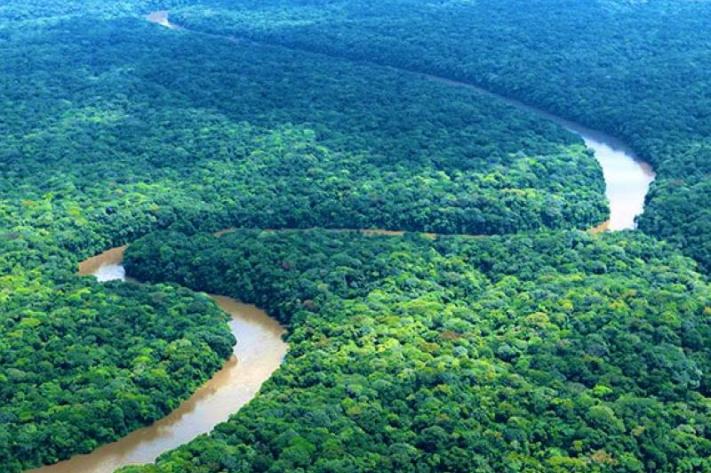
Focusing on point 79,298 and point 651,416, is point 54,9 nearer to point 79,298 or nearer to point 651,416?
point 79,298

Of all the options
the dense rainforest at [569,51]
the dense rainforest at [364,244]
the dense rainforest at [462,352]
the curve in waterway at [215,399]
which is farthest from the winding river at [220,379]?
the dense rainforest at [569,51]

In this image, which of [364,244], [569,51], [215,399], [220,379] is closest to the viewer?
[215,399]

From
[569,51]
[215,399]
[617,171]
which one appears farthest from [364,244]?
[569,51]

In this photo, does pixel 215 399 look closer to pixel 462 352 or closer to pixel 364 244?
pixel 462 352

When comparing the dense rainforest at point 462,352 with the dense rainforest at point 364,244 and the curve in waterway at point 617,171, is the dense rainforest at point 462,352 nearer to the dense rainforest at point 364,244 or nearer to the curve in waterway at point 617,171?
the dense rainforest at point 364,244

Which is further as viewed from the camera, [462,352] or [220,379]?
[220,379]

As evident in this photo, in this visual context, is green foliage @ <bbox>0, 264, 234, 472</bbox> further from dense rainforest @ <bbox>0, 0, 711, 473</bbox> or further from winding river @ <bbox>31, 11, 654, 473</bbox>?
winding river @ <bbox>31, 11, 654, 473</bbox>

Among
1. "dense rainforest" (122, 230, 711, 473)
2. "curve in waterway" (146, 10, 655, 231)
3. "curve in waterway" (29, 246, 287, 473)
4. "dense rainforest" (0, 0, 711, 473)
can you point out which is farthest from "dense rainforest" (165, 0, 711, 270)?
"curve in waterway" (29, 246, 287, 473)

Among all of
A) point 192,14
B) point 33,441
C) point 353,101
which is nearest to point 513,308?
point 33,441
